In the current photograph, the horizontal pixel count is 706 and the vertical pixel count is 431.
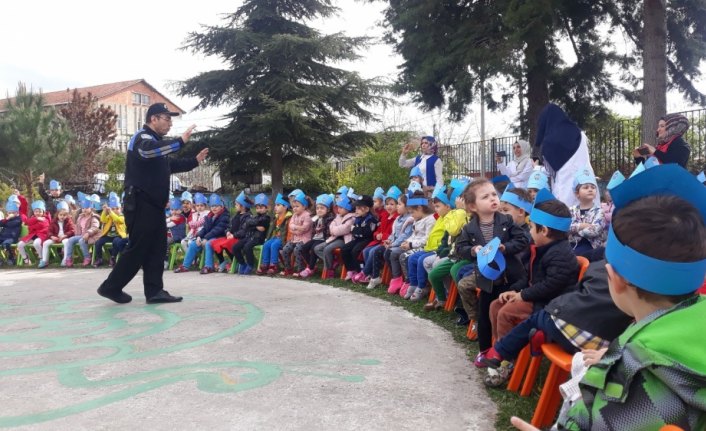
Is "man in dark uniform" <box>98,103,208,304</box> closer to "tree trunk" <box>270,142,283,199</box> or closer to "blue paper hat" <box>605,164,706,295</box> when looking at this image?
"blue paper hat" <box>605,164,706,295</box>

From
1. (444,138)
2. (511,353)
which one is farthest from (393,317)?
(444,138)

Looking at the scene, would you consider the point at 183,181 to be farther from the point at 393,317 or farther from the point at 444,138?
the point at 393,317

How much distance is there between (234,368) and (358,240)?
177 inches

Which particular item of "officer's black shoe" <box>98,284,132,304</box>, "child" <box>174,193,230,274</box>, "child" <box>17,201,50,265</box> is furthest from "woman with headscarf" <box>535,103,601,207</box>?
"child" <box>17,201,50,265</box>

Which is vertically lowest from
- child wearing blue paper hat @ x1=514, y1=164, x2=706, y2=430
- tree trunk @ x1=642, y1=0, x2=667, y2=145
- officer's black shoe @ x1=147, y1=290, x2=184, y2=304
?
officer's black shoe @ x1=147, y1=290, x2=184, y2=304

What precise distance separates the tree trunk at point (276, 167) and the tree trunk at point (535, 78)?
7.25 m

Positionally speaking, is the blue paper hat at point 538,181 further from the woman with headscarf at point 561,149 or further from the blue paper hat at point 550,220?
the blue paper hat at point 550,220

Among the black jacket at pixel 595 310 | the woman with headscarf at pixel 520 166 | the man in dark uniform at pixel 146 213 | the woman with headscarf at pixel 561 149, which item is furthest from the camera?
the woman with headscarf at pixel 520 166

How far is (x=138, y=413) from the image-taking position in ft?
10.8

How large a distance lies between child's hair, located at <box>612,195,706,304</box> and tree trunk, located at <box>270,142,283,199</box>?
50.6 feet

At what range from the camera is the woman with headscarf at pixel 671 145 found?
5688mm

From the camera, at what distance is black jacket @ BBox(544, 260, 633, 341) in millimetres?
2775

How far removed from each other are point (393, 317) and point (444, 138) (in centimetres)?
1647

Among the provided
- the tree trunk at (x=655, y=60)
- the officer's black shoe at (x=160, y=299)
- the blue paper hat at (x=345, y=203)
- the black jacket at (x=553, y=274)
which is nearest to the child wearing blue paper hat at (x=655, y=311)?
the black jacket at (x=553, y=274)
